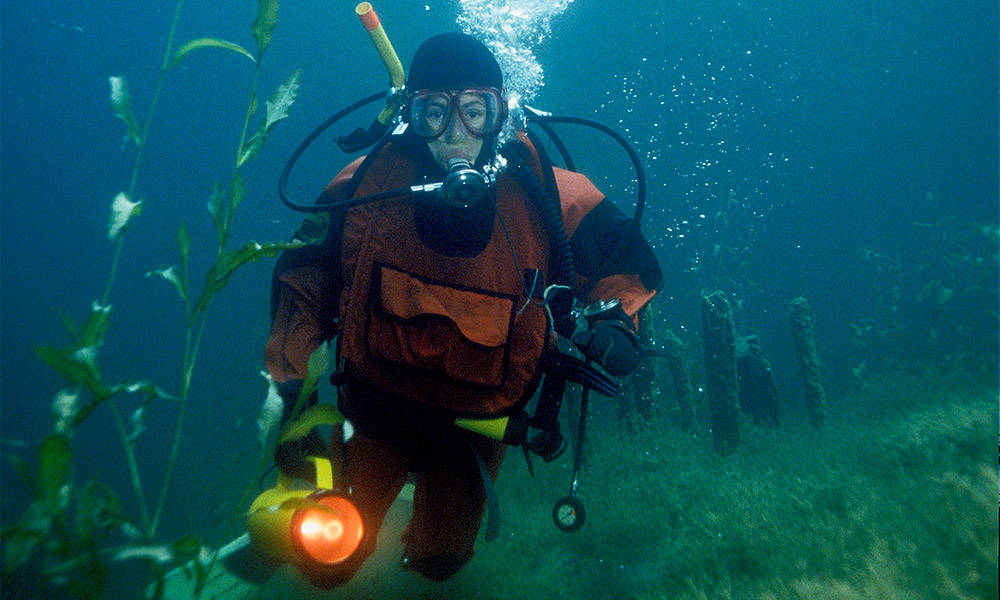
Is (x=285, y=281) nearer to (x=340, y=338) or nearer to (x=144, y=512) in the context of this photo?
(x=340, y=338)

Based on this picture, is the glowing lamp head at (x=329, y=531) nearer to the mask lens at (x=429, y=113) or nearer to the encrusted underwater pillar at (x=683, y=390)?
the mask lens at (x=429, y=113)

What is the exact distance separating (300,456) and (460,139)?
1.85m

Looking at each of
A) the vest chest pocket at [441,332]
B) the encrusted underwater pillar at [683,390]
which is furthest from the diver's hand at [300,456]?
the encrusted underwater pillar at [683,390]

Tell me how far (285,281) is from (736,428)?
5.75 meters

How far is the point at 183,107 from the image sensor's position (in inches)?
1577

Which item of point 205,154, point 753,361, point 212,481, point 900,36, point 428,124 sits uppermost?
point 900,36

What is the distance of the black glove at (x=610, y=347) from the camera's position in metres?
2.27

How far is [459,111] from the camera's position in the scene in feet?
8.49

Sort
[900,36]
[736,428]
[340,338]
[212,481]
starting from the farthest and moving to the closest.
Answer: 1. [900,36]
2. [212,481]
3. [736,428]
4. [340,338]

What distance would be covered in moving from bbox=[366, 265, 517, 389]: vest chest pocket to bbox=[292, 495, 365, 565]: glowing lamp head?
28.7 inches

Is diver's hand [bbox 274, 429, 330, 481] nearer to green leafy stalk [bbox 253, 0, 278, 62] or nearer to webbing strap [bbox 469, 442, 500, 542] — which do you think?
webbing strap [bbox 469, 442, 500, 542]

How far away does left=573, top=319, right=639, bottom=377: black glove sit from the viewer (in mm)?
2273

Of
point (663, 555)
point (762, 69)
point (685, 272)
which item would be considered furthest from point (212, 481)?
point (762, 69)

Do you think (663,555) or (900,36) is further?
(900,36)
